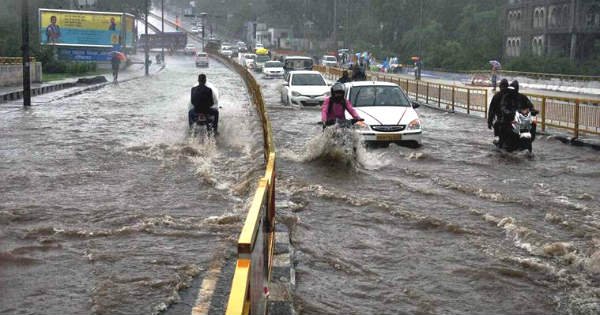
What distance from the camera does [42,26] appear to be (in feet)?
198

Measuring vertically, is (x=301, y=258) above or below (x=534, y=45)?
below

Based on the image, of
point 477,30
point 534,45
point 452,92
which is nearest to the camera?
point 452,92

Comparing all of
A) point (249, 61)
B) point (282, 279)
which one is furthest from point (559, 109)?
point (249, 61)

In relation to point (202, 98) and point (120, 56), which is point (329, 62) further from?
point (202, 98)

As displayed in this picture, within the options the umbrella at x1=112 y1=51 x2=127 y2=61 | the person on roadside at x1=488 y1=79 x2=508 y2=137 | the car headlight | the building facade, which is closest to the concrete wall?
the umbrella at x1=112 y1=51 x2=127 y2=61

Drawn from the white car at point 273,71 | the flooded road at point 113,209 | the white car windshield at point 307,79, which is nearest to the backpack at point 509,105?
the flooded road at point 113,209

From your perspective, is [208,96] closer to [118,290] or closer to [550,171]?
[550,171]

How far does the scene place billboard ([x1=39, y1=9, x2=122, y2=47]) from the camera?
60.5 m

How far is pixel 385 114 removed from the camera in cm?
1769

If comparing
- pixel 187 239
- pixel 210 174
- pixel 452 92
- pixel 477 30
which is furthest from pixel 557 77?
pixel 477 30

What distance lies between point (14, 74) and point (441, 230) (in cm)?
3148

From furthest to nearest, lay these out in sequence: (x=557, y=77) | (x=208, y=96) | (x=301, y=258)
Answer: (x=557, y=77)
(x=208, y=96)
(x=301, y=258)

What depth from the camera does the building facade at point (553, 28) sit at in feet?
222

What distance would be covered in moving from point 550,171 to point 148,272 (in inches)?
380
